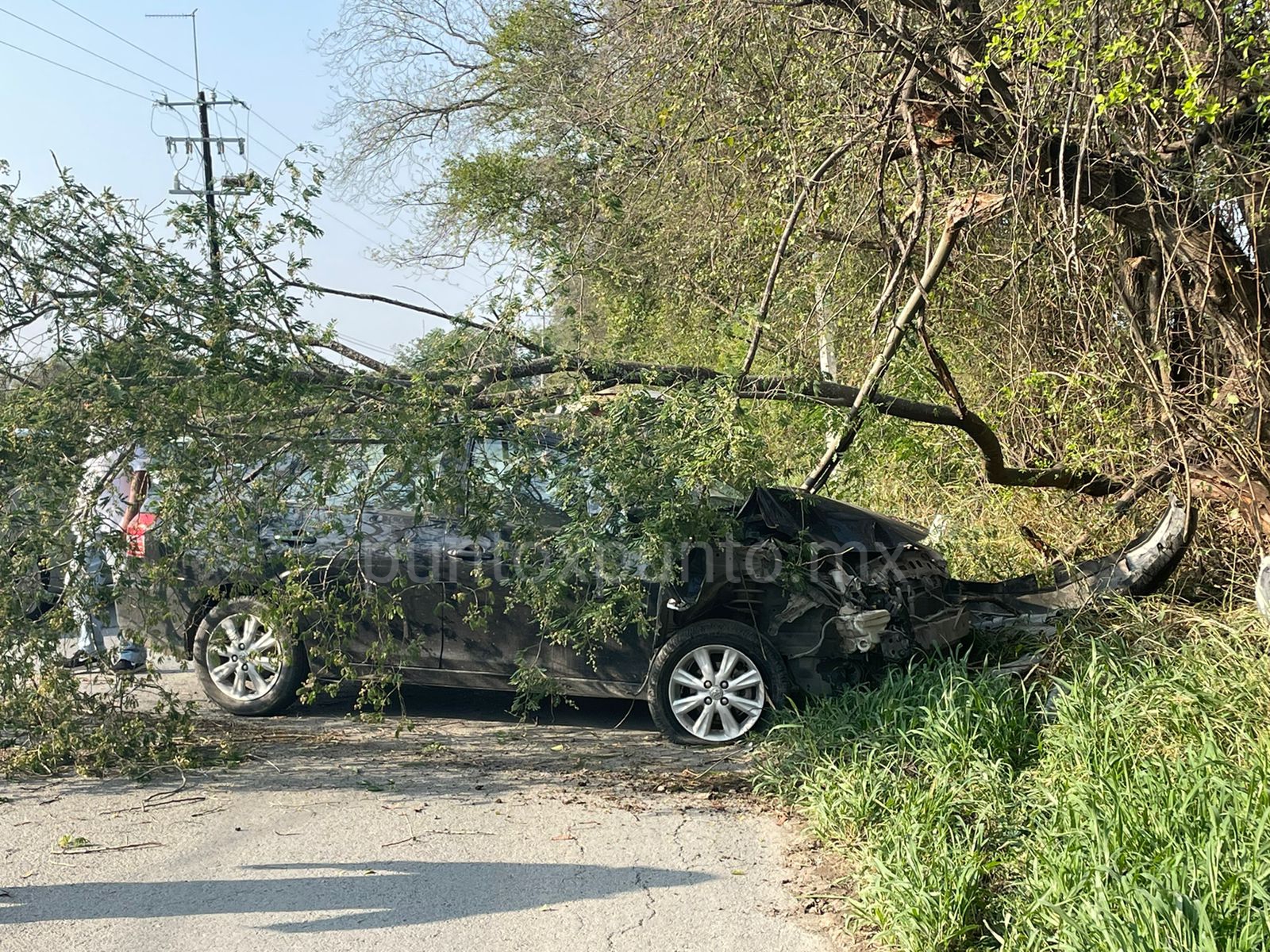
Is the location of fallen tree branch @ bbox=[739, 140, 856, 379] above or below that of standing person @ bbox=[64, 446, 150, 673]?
above

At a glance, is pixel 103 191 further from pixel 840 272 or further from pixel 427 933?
pixel 840 272

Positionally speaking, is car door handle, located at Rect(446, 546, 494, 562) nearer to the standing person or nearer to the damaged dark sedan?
the damaged dark sedan

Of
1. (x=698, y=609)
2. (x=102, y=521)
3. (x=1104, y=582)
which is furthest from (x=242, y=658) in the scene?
(x=1104, y=582)

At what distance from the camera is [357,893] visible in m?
4.72

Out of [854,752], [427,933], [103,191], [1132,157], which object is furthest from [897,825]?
[103,191]

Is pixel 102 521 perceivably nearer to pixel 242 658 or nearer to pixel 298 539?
pixel 298 539

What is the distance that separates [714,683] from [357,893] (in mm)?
2667

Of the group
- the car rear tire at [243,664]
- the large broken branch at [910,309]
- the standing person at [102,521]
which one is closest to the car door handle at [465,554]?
the car rear tire at [243,664]

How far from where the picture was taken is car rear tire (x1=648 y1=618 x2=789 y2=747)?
22.2 ft

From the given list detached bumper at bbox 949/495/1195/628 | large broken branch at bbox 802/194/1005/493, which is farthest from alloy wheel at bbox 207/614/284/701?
detached bumper at bbox 949/495/1195/628

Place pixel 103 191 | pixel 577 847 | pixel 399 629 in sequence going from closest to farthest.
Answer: pixel 577 847
pixel 103 191
pixel 399 629

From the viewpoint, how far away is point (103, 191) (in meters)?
6.36

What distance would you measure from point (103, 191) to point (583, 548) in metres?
3.28

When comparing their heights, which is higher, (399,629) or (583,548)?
(583,548)
